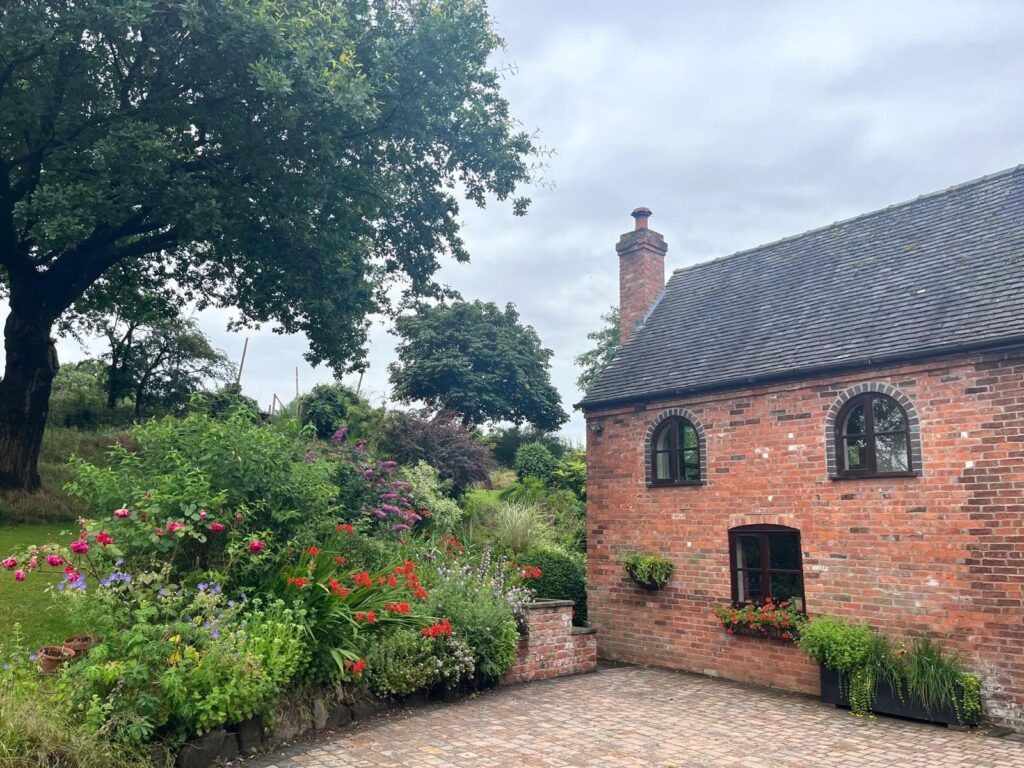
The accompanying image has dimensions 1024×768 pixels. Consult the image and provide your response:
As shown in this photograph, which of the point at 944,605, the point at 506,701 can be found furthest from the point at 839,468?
the point at 506,701

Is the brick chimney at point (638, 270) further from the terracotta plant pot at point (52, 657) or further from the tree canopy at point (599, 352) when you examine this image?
the tree canopy at point (599, 352)

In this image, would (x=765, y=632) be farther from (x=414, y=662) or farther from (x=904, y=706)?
(x=414, y=662)

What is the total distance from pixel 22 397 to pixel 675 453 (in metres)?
12.0

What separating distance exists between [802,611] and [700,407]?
10.9 ft

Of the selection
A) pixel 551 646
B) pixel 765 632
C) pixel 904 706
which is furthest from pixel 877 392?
pixel 551 646

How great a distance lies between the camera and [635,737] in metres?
6.93

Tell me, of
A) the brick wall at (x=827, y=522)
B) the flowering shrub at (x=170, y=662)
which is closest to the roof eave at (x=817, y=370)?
the brick wall at (x=827, y=522)

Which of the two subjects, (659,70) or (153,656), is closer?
(153,656)

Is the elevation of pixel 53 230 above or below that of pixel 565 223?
below

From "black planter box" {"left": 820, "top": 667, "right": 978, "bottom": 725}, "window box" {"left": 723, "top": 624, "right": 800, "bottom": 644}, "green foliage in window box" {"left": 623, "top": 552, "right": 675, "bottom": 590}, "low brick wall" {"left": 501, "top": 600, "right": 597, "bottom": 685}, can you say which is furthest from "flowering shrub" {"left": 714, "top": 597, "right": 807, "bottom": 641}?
"low brick wall" {"left": 501, "top": 600, "right": 597, "bottom": 685}

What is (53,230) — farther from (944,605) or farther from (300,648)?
(944,605)

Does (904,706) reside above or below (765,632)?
below

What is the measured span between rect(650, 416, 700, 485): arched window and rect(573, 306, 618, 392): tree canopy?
28060 mm

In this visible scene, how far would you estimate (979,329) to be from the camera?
8570 millimetres
